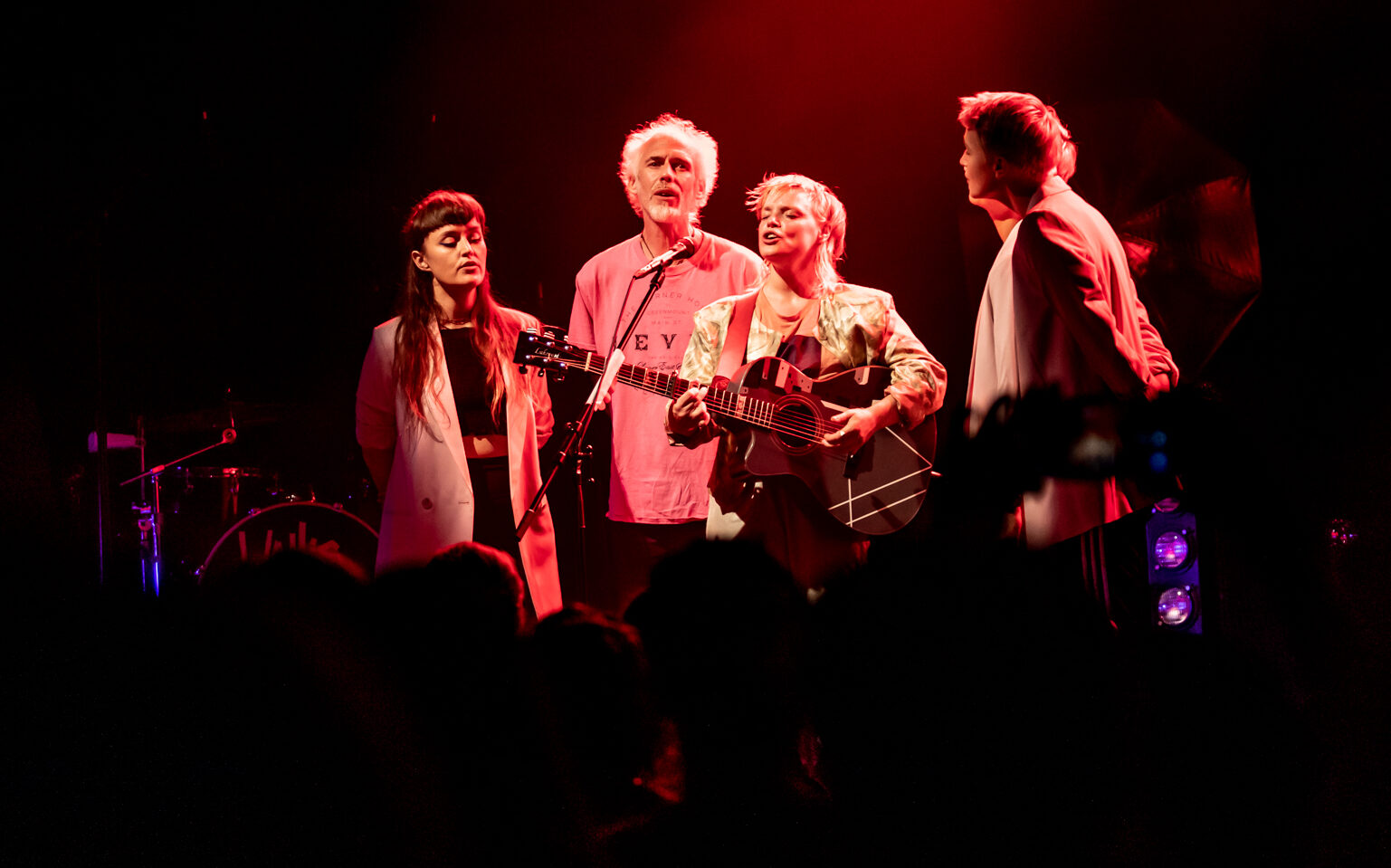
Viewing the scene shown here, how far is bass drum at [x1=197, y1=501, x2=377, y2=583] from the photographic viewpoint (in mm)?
3268

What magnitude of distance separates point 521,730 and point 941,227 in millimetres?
2585

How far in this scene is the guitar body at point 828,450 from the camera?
9.64 ft

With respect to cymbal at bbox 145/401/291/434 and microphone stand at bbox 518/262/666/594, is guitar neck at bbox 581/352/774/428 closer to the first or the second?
microphone stand at bbox 518/262/666/594

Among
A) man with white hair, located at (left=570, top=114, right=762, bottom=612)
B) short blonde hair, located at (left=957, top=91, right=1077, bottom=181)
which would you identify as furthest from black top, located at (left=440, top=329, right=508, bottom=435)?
short blonde hair, located at (left=957, top=91, right=1077, bottom=181)

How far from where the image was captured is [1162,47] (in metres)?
3.59

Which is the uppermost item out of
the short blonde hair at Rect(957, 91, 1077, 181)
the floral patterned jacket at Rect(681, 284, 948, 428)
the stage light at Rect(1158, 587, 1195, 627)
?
the short blonde hair at Rect(957, 91, 1077, 181)

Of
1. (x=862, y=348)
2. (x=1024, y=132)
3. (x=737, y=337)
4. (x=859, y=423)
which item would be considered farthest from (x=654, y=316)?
(x=1024, y=132)

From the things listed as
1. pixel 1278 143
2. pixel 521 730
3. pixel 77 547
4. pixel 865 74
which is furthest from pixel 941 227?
pixel 77 547

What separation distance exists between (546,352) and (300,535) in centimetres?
122

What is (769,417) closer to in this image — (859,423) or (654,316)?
(859,423)

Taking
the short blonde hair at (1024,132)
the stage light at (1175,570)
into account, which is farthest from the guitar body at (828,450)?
the stage light at (1175,570)

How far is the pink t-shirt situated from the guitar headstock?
0.76ft

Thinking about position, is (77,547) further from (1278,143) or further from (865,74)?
(1278,143)

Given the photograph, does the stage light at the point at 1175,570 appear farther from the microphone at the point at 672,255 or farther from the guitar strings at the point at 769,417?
the microphone at the point at 672,255
